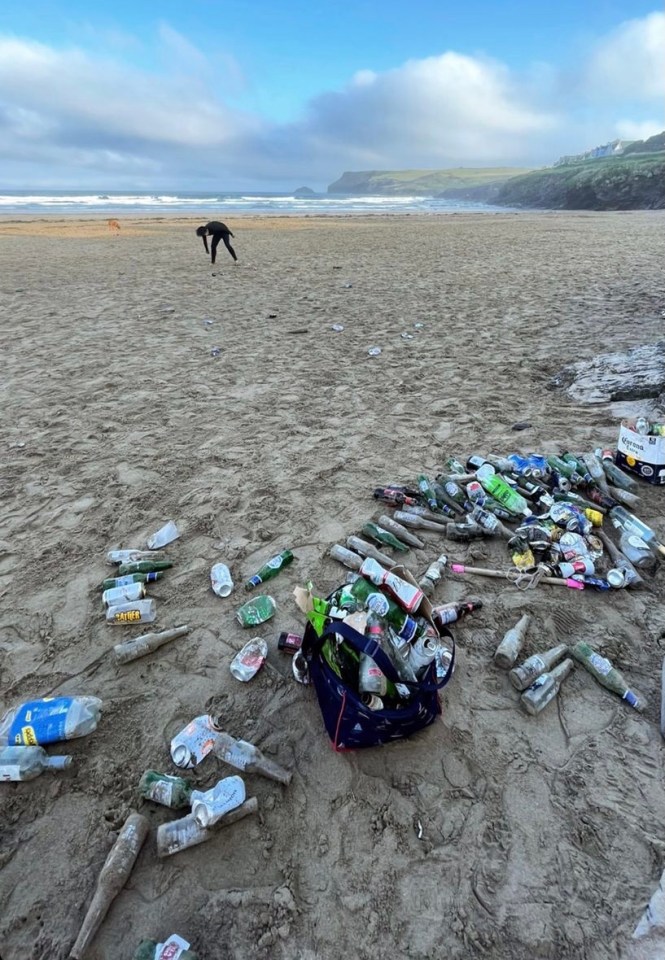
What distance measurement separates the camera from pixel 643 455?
13.7 ft

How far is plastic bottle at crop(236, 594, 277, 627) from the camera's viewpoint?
10.00 ft

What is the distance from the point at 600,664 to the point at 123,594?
9.42 feet

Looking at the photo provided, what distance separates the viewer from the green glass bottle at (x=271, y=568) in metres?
3.35

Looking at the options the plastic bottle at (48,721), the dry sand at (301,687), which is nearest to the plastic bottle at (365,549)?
the dry sand at (301,687)

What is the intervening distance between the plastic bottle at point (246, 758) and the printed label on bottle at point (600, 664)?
1.71 m

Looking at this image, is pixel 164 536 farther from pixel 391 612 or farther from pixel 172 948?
pixel 172 948

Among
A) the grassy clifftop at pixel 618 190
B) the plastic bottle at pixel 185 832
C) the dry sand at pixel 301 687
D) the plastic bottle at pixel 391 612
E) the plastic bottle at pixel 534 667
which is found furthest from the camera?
the grassy clifftop at pixel 618 190

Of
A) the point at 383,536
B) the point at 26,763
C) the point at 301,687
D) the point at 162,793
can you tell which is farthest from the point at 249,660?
the point at 383,536

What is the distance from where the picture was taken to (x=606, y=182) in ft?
186

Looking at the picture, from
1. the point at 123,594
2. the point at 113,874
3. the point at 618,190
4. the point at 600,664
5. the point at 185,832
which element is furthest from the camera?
the point at 618,190

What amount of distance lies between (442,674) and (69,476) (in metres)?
3.83

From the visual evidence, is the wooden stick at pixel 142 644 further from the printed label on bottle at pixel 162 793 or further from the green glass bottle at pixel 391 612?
the green glass bottle at pixel 391 612

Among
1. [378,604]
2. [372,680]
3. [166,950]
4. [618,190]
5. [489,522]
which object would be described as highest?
[618,190]

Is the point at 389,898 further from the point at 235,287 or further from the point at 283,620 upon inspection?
the point at 235,287
